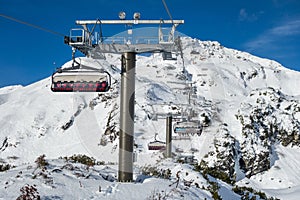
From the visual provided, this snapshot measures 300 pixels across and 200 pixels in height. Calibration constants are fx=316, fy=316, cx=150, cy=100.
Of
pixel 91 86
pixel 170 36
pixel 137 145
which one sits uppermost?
pixel 170 36

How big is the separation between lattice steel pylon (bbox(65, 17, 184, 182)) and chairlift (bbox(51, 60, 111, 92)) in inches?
46.2

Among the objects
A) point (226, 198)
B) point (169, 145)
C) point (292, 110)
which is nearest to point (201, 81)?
point (292, 110)

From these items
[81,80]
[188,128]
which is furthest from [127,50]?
[188,128]

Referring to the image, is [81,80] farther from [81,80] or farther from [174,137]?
[174,137]

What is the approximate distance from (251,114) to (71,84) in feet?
103

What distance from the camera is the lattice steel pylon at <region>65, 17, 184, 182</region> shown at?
421 inches

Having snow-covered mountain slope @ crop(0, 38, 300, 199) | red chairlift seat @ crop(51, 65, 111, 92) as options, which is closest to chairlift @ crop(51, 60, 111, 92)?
red chairlift seat @ crop(51, 65, 111, 92)

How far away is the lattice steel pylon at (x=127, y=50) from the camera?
10703 millimetres

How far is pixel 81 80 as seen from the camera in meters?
9.75

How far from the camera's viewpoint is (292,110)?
132ft

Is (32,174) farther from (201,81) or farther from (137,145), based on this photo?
(201,81)

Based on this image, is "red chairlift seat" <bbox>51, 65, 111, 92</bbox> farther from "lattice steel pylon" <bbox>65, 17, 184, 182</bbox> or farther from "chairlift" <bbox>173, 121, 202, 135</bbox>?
"chairlift" <bbox>173, 121, 202, 135</bbox>

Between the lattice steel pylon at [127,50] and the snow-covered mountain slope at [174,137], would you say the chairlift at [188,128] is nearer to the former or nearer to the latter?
the snow-covered mountain slope at [174,137]

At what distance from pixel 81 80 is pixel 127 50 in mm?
2171
